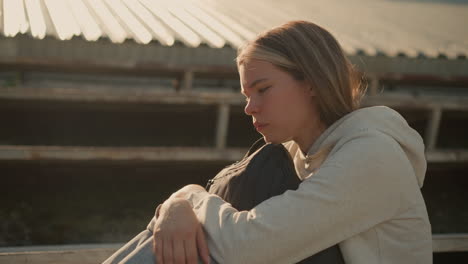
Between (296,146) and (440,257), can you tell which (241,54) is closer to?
(296,146)

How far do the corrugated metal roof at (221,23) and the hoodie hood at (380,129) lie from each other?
3572 millimetres

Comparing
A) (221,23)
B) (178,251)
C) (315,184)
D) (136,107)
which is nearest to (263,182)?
(315,184)

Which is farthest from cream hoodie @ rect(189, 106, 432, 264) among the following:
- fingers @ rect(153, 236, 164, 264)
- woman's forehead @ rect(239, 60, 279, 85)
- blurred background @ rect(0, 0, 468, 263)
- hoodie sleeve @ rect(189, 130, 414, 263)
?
blurred background @ rect(0, 0, 468, 263)

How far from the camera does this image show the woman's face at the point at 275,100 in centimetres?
134

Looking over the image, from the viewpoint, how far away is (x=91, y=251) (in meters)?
1.78

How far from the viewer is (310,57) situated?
131 centimetres

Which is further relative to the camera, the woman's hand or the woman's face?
the woman's face

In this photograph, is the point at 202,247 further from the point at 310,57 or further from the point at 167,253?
the point at 310,57

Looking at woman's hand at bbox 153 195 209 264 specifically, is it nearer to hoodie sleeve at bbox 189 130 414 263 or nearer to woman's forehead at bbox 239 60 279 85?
hoodie sleeve at bbox 189 130 414 263

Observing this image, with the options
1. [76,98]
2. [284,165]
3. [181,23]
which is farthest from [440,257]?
[181,23]

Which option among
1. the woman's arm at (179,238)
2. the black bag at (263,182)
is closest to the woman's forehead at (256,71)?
the black bag at (263,182)

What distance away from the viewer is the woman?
119 centimetres

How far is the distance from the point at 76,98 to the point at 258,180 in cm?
263

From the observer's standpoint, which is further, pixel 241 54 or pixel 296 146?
pixel 296 146
